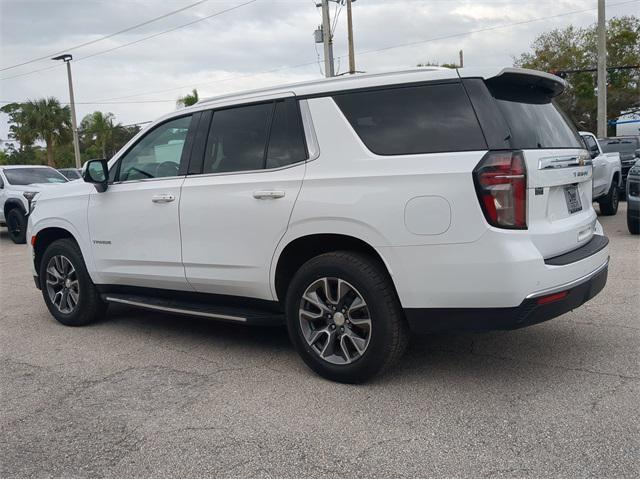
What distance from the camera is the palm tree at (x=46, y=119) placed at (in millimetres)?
50219

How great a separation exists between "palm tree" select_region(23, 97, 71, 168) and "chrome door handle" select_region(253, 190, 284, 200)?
5076cm

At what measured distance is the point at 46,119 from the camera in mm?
50375

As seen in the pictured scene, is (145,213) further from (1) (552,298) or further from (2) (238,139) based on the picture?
(1) (552,298)

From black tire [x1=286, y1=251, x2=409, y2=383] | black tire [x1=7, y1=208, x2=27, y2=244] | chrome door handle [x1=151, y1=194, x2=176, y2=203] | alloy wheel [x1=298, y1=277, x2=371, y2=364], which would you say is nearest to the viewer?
black tire [x1=286, y1=251, x2=409, y2=383]

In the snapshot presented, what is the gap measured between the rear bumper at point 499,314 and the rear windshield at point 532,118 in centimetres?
88

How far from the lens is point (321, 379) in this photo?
421cm

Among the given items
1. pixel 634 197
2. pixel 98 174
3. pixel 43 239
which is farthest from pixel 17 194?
pixel 634 197

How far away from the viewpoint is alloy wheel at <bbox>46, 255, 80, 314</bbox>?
589 cm

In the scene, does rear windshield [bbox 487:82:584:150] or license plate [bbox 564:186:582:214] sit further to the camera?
license plate [bbox 564:186:582:214]

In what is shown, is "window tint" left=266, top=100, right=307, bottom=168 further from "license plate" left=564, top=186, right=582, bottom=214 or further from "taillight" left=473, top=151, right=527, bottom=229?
"license plate" left=564, top=186, right=582, bottom=214

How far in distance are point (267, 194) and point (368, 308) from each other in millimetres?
1057

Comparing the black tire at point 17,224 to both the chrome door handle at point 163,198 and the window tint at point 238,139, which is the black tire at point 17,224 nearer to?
the chrome door handle at point 163,198

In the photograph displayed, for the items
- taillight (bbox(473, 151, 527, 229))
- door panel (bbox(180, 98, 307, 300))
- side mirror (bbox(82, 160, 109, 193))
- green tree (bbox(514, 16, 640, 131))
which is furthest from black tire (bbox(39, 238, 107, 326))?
green tree (bbox(514, 16, 640, 131))

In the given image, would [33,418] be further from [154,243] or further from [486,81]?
[486,81]
